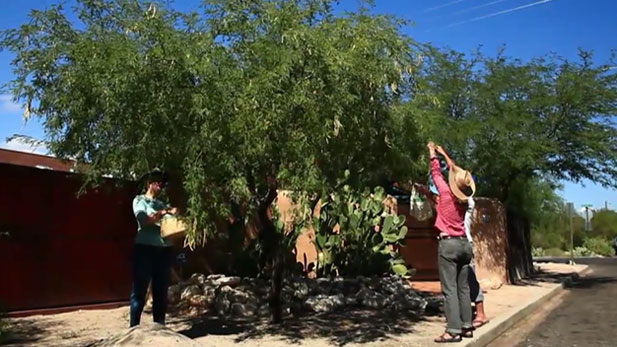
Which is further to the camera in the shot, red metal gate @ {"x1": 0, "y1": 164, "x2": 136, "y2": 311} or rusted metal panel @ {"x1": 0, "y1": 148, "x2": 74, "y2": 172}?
rusted metal panel @ {"x1": 0, "y1": 148, "x2": 74, "y2": 172}

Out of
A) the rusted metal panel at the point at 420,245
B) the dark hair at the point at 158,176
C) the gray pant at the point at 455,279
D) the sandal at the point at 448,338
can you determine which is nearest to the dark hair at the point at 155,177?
the dark hair at the point at 158,176

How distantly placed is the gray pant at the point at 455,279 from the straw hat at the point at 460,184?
1.86ft

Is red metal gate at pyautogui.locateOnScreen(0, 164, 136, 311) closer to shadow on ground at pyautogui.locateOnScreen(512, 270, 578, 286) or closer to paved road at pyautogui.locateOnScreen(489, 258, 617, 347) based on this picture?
paved road at pyautogui.locateOnScreen(489, 258, 617, 347)

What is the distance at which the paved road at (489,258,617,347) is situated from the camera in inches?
365

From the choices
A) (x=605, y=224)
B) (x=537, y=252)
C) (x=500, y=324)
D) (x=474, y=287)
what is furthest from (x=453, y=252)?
(x=605, y=224)

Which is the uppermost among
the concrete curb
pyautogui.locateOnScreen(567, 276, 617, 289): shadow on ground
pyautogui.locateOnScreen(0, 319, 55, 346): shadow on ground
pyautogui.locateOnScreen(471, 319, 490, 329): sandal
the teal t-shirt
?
the teal t-shirt

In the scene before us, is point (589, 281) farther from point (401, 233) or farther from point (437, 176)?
point (437, 176)

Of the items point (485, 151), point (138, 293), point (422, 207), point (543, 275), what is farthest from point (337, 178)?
point (543, 275)

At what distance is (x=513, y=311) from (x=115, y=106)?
→ 750 centimetres

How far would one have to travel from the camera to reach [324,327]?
30.1 feet

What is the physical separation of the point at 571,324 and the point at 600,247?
3712 centimetres

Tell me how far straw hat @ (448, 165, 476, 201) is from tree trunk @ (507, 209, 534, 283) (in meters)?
9.26

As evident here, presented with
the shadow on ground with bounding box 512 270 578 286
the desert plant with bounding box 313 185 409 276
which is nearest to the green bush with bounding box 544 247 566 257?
the shadow on ground with bounding box 512 270 578 286

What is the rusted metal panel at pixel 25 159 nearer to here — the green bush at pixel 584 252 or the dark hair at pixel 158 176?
the dark hair at pixel 158 176
